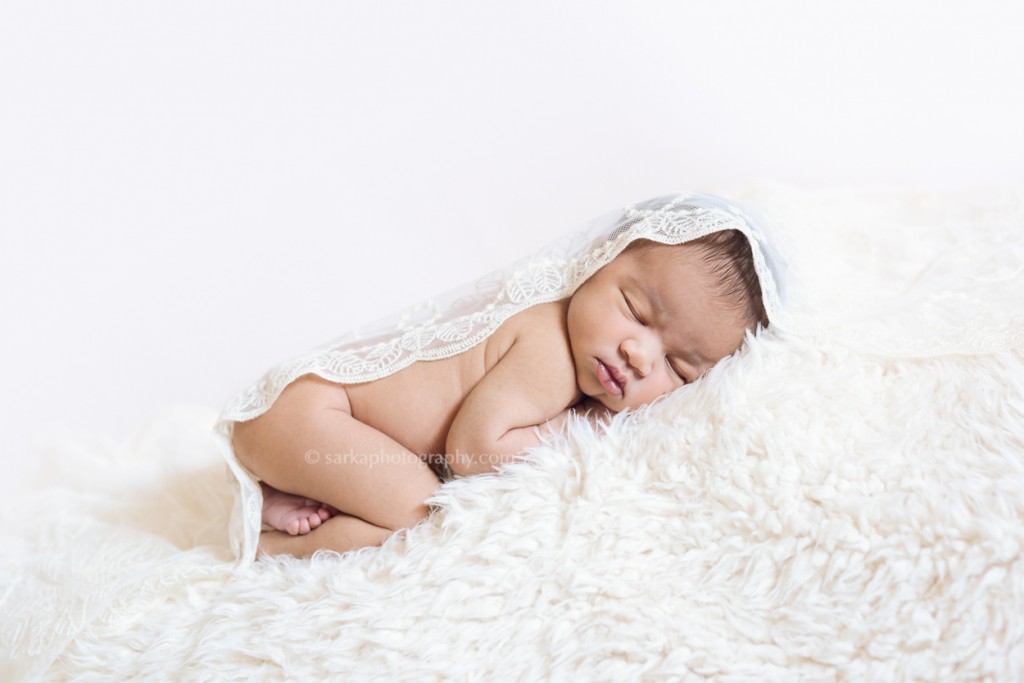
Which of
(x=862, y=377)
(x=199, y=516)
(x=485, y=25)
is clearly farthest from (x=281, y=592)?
(x=485, y=25)

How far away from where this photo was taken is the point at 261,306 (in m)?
3.09

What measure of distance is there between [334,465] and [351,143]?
5.77 feet

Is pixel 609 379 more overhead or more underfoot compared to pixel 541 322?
more underfoot

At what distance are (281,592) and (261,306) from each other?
1716mm

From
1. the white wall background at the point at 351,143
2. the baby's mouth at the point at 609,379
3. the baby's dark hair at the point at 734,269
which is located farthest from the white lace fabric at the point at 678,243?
the white wall background at the point at 351,143

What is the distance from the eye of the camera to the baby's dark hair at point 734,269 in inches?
67.4

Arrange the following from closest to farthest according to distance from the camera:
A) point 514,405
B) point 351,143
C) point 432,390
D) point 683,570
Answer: point 683,570 → point 514,405 → point 432,390 → point 351,143

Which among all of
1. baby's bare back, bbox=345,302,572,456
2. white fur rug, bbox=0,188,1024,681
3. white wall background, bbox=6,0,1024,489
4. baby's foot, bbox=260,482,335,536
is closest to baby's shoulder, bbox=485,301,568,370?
baby's bare back, bbox=345,302,572,456

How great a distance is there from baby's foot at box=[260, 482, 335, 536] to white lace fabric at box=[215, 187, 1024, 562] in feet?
0.19

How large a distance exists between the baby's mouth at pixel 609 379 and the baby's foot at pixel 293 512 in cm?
62

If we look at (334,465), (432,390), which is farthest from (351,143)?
(334,465)

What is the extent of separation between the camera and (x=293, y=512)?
179 centimetres

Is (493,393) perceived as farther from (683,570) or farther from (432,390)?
(683,570)

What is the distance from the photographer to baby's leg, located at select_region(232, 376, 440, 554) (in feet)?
5.37
